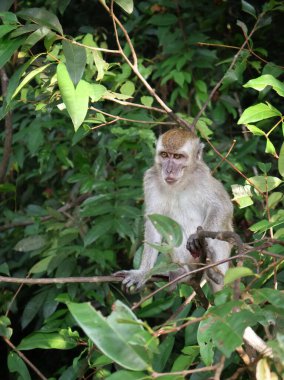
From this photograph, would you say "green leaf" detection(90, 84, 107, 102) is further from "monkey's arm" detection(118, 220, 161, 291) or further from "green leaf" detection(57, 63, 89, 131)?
"monkey's arm" detection(118, 220, 161, 291)

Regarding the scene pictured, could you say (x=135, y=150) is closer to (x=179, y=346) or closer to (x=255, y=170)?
(x=255, y=170)

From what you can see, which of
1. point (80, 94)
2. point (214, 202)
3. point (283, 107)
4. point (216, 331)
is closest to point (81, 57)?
point (80, 94)

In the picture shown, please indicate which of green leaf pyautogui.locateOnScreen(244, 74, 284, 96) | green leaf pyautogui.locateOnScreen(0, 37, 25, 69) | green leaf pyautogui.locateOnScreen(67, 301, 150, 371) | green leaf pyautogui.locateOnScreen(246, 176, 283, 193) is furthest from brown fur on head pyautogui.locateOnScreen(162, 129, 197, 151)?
green leaf pyautogui.locateOnScreen(67, 301, 150, 371)

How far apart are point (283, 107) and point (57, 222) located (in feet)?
8.88

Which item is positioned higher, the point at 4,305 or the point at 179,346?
the point at 4,305

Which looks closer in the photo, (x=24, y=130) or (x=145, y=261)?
(x=145, y=261)

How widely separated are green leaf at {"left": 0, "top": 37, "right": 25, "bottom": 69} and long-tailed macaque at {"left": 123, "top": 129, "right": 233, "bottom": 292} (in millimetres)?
1723

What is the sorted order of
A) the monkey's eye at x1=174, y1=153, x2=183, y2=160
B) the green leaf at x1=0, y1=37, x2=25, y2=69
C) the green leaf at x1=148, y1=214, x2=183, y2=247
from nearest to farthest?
the green leaf at x1=148, y1=214, x2=183, y2=247 → the green leaf at x1=0, y1=37, x2=25, y2=69 → the monkey's eye at x1=174, y1=153, x2=183, y2=160

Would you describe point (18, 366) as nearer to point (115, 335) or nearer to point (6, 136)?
point (115, 335)

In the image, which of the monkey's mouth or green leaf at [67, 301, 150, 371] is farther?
the monkey's mouth

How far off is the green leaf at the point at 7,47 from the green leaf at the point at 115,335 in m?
1.60

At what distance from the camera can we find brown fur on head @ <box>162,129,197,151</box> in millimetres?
4824

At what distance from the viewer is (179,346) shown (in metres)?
5.62

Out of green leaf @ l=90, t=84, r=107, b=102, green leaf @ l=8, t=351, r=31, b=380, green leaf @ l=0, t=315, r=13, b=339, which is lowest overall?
green leaf @ l=8, t=351, r=31, b=380
